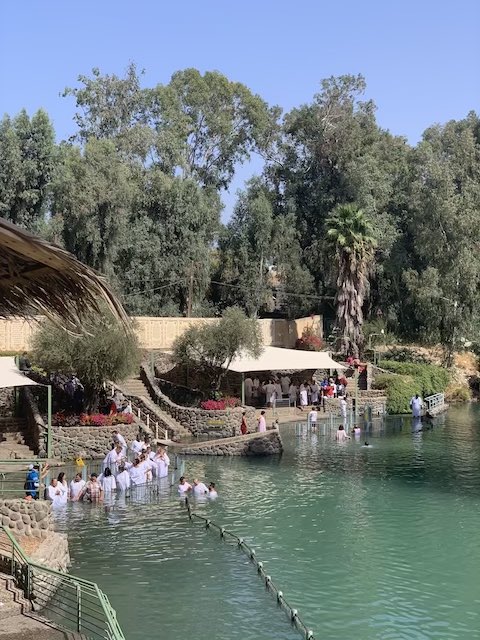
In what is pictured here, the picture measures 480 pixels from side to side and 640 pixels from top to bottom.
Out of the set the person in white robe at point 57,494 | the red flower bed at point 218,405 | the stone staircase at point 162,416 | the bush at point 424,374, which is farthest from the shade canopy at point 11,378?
the bush at point 424,374

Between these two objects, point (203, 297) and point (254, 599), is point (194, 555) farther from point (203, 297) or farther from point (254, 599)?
point (203, 297)

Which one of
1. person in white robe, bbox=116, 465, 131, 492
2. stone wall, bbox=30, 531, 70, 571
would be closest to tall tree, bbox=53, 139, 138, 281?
person in white robe, bbox=116, 465, 131, 492

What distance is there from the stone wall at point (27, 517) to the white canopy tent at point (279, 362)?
743 inches

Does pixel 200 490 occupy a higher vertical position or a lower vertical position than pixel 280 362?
lower

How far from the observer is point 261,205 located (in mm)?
53625

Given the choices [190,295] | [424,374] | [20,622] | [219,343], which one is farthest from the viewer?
[190,295]

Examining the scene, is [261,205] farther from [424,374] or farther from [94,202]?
[424,374]

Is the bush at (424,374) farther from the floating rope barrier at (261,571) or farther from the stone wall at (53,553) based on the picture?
the stone wall at (53,553)

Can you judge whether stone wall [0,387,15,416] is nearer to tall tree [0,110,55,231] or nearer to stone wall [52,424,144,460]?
stone wall [52,424,144,460]

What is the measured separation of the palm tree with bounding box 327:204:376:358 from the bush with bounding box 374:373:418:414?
4.11 m

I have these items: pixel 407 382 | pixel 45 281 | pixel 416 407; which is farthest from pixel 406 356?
pixel 45 281

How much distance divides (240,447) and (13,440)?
7.86m

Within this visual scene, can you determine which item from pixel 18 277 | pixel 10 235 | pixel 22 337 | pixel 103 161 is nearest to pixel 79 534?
pixel 18 277

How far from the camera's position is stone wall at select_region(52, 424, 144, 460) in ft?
82.8
